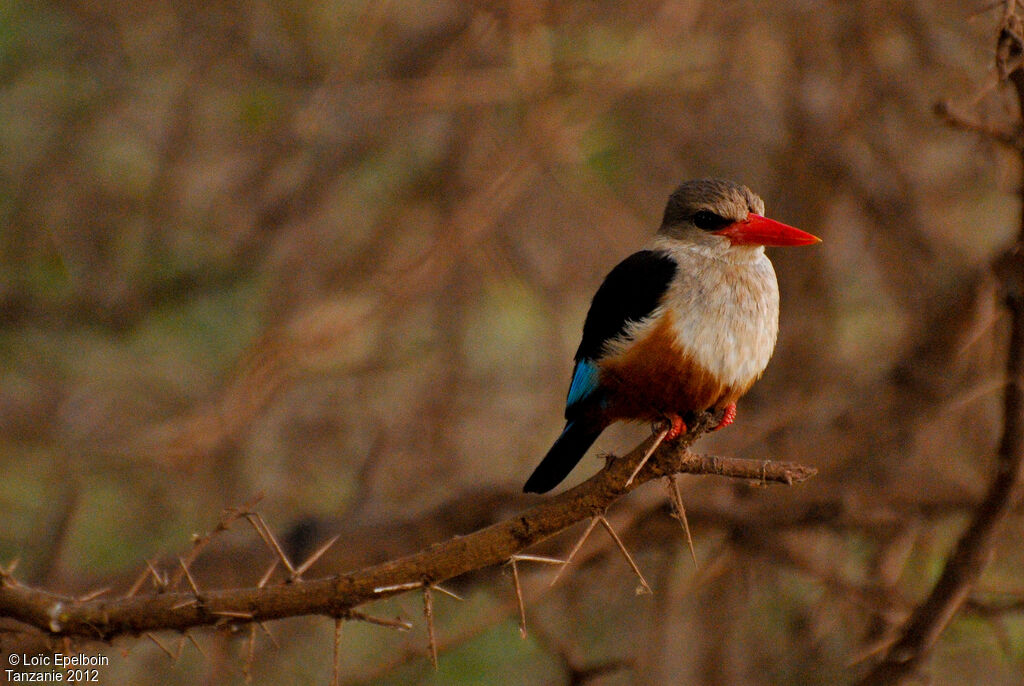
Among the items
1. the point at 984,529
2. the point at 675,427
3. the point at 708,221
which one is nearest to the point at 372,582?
the point at 675,427

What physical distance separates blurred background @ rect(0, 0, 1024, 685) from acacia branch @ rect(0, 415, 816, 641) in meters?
1.93

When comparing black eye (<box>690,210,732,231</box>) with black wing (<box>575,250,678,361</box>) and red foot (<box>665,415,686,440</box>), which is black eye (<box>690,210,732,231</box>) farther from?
red foot (<box>665,415,686,440</box>)

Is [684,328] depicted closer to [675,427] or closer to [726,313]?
[726,313]

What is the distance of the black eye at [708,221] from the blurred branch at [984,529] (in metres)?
0.76

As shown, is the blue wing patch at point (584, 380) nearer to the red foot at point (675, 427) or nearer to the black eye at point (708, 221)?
the red foot at point (675, 427)

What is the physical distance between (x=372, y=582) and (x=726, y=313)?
1.20 metres

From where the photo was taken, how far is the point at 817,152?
4969mm

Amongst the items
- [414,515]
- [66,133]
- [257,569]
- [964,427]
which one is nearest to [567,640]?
[414,515]

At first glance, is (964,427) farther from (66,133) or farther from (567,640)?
(66,133)

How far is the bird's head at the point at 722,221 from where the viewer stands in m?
3.09

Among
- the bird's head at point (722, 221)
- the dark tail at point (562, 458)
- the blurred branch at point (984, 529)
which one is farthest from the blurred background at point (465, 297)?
the bird's head at point (722, 221)

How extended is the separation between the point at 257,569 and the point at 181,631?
7.40ft

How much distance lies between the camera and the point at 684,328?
2.80 m

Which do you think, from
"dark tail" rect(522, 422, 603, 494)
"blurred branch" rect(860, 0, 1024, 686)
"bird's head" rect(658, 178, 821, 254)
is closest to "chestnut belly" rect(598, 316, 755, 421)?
"dark tail" rect(522, 422, 603, 494)
